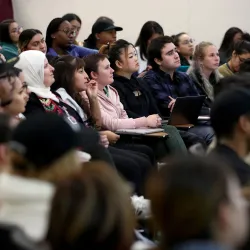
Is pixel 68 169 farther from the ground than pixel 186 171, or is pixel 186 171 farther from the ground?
pixel 186 171

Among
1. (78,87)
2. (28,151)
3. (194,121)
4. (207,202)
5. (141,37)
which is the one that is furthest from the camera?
(141,37)

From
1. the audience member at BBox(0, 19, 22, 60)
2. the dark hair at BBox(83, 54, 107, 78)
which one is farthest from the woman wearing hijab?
the audience member at BBox(0, 19, 22, 60)

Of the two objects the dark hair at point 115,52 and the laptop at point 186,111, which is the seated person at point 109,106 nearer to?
the laptop at point 186,111

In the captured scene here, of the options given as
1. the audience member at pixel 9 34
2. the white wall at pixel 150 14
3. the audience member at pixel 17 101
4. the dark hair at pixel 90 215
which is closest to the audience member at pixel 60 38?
the audience member at pixel 9 34

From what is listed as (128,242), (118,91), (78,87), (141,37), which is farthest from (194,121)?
(128,242)

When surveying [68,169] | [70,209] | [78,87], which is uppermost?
[70,209]

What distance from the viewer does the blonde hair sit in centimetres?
162

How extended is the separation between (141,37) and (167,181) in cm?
439

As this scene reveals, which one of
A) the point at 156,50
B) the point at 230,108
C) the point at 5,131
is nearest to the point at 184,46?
the point at 156,50

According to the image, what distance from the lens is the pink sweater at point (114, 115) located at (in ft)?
12.3

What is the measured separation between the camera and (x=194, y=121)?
4.07 meters

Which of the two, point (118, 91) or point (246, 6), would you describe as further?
point (246, 6)

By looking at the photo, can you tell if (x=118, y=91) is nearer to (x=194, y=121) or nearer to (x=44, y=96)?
(x=194, y=121)

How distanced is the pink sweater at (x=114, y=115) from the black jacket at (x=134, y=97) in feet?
0.34
